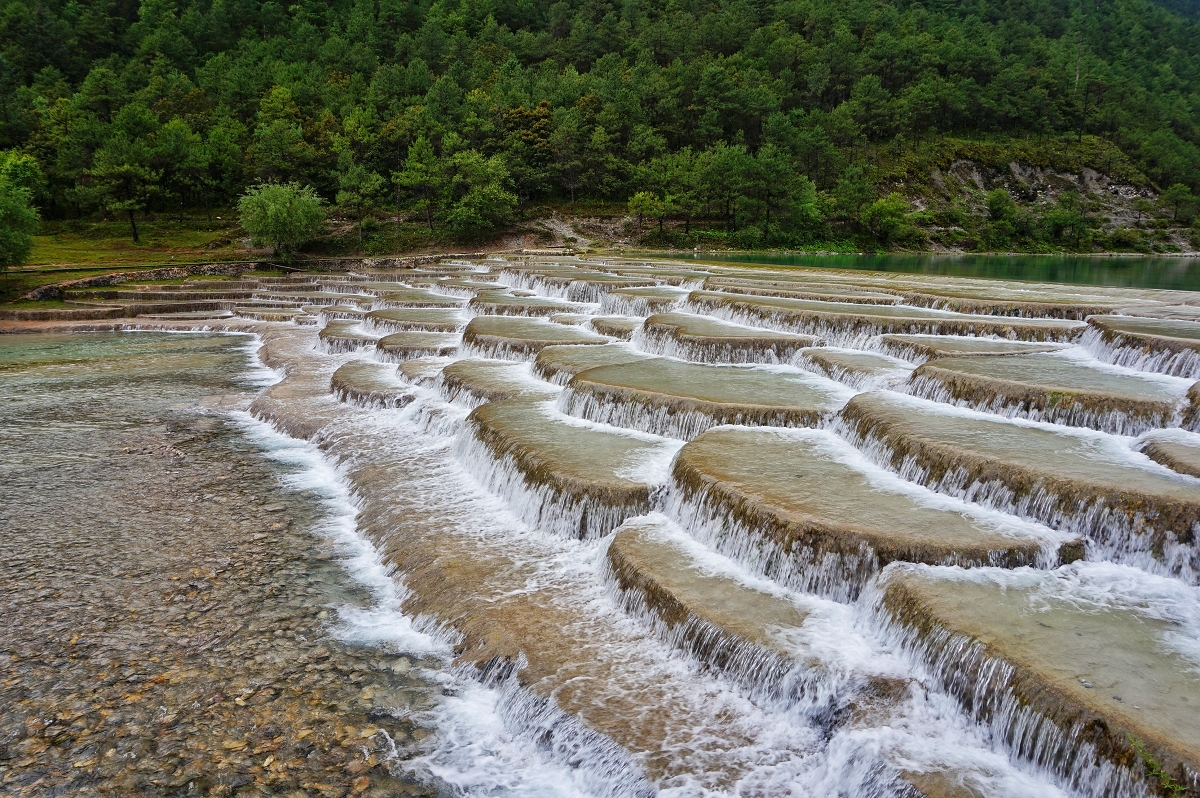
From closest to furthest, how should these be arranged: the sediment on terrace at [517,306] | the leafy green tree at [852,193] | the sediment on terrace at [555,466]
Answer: the sediment on terrace at [555,466] < the sediment on terrace at [517,306] < the leafy green tree at [852,193]

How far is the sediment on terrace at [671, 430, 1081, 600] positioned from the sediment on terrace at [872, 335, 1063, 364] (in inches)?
238

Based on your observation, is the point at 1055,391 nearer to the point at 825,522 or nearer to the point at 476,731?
the point at 825,522

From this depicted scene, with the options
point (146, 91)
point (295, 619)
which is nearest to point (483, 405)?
point (295, 619)

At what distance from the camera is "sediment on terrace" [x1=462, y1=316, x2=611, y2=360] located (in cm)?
2052

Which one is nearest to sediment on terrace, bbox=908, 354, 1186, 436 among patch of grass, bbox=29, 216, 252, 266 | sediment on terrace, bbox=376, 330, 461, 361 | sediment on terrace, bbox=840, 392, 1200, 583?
sediment on terrace, bbox=840, 392, 1200, 583

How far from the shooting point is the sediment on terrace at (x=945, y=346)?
632 inches

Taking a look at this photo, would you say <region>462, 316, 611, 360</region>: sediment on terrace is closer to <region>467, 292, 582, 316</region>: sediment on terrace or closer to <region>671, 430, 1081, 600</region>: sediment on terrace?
<region>467, 292, 582, 316</region>: sediment on terrace

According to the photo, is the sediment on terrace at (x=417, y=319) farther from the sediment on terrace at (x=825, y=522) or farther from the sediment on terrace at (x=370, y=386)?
the sediment on terrace at (x=825, y=522)

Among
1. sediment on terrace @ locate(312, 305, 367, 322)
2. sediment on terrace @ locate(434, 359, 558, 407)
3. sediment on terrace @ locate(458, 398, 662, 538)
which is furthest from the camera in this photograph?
sediment on terrace @ locate(312, 305, 367, 322)

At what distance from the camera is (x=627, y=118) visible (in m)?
91.8

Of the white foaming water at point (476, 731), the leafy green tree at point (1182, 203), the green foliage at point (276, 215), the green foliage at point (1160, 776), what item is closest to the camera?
the green foliage at point (1160, 776)

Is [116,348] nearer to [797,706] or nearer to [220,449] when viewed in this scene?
[220,449]

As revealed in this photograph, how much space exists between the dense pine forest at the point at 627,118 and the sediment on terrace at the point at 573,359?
4335cm

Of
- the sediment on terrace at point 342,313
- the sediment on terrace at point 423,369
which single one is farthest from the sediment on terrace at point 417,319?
the sediment on terrace at point 423,369
